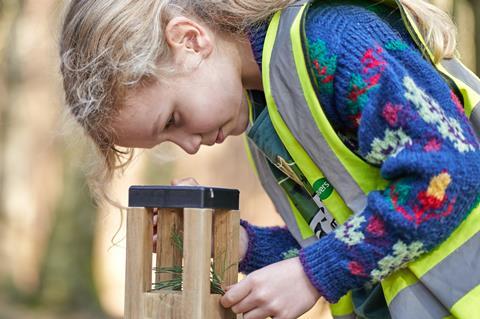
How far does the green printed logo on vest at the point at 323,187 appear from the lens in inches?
85.4

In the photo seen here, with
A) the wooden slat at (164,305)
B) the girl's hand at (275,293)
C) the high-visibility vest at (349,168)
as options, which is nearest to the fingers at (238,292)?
the girl's hand at (275,293)

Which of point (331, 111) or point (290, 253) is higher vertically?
point (331, 111)

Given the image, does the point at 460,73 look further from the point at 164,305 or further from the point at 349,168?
the point at 164,305

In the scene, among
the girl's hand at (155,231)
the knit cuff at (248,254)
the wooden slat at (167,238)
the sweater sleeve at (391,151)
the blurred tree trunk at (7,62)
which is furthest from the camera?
the blurred tree trunk at (7,62)

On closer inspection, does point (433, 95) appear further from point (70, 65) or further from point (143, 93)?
point (70, 65)

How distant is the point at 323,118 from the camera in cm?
205

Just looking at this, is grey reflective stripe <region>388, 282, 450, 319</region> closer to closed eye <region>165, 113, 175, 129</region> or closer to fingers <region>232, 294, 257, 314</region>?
fingers <region>232, 294, 257, 314</region>

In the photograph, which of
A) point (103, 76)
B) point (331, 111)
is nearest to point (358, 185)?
point (331, 111)

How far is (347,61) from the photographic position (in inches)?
79.1

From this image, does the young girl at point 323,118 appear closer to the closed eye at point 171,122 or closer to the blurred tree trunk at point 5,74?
the closed eye at point 171,122

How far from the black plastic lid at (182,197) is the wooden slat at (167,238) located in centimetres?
5

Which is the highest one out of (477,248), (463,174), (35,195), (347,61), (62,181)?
(347,61)

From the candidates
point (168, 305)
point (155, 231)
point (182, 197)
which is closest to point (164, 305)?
point (168, 305)

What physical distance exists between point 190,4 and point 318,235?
0.64m
